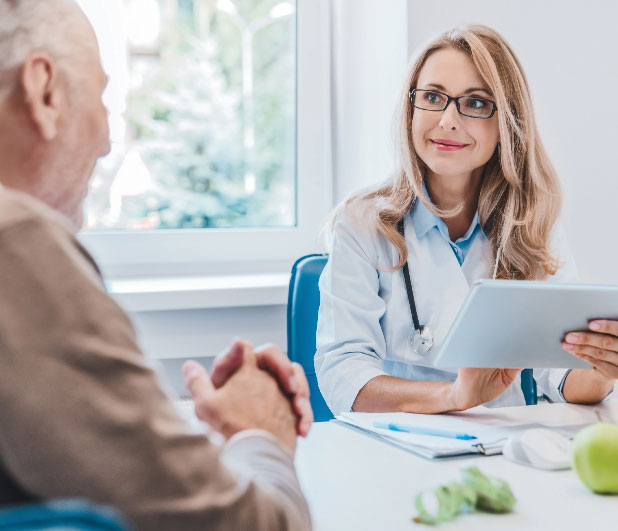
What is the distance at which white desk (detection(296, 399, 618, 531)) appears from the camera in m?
0.84

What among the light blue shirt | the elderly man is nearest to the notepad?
the elderly man

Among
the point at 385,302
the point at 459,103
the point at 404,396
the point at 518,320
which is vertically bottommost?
the point at 404,396

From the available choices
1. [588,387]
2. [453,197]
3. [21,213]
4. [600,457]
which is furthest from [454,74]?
[21,213]

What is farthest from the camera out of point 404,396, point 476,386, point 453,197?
point 453,197

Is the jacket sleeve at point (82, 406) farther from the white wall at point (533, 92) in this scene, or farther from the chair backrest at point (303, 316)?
the white wall at point (533, 92)

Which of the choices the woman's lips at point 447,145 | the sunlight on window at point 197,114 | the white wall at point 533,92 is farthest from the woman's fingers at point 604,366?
the sunlight on window at point 197,114

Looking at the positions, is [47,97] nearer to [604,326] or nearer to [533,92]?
[604,326]

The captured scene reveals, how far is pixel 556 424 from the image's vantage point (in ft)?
4.25

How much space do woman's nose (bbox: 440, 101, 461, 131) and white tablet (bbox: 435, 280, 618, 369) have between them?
0.69 meters

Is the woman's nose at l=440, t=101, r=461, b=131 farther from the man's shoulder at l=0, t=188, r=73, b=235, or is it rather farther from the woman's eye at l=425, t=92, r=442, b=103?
the man's shoulder at l=0, t=188, r=73, b=235

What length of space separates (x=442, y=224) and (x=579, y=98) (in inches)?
38.3

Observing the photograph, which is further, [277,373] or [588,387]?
[588,387]

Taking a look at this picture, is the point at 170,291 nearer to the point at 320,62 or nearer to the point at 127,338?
the point at 320,62

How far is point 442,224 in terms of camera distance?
182cm
